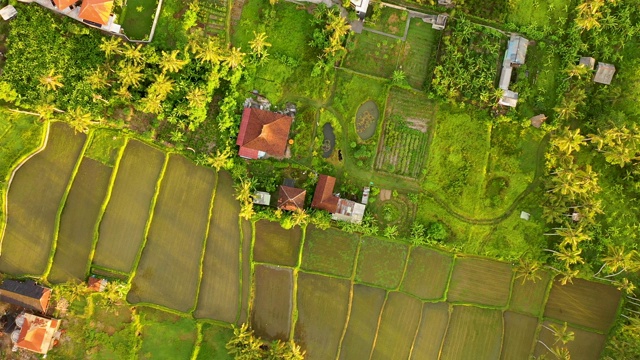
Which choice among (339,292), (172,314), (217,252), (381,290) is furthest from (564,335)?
(172,314)

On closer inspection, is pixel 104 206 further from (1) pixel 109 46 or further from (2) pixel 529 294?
(2) pixel 529 294

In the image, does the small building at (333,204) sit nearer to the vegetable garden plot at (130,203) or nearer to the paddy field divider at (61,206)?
the vegetable garden plot at (130,203)

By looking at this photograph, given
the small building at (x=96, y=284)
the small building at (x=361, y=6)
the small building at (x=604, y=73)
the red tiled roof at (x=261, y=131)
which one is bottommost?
the small building at (x=96, y=284)

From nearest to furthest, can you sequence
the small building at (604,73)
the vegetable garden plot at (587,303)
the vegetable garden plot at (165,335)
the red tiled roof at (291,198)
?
the red tiled roof at (291,198)
the vegetable garden plot at (165,335)
the small building at (604,73)
the vegetable garden plot at (587,303)

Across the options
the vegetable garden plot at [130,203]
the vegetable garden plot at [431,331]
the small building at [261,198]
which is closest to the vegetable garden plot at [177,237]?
the vegetable garden plot at [130,203]

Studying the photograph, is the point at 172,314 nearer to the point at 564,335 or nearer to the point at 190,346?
the point at 190,346

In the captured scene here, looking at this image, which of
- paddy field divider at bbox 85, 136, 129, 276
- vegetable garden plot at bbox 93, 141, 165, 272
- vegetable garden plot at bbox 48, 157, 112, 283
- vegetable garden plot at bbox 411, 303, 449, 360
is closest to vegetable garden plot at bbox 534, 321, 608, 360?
vegetable garden plot at bbox 411, 303, 449, 360

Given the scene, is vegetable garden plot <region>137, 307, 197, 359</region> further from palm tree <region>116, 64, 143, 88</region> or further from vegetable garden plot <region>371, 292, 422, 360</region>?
palm tree <region>116, 64, 143, 88</region>
